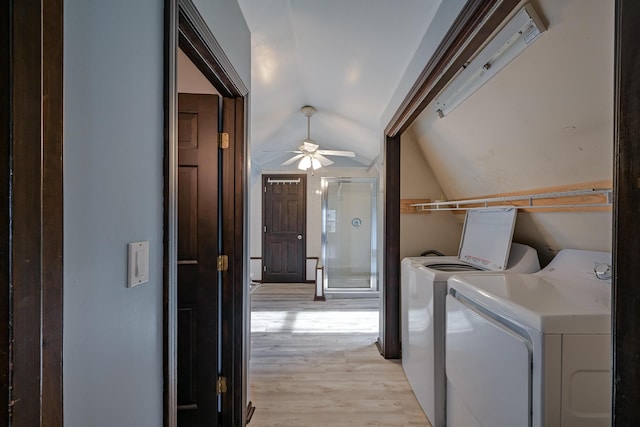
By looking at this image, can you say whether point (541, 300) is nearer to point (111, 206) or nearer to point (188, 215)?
point (111, 206)

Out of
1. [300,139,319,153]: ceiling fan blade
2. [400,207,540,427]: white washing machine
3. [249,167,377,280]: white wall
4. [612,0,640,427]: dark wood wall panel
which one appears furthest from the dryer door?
[249,167,377,280]: white wall

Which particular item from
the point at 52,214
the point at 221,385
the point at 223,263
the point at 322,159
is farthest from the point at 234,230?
the point at 322,159

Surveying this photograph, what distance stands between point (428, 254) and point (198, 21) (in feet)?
8.14

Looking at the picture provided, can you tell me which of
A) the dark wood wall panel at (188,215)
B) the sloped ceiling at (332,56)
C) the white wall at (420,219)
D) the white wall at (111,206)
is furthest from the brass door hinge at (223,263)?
the white wall at (420,219)

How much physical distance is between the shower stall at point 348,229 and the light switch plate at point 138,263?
4.19 meters

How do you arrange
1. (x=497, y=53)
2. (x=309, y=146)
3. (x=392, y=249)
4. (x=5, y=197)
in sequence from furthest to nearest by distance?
(x=309, y=146) < (x=392, y=249) < (x=497, y=53) < (x=5, y=197)

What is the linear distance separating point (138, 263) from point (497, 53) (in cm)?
161

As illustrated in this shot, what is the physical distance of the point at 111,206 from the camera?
0.68 metres

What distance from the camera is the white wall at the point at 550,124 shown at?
1070 millimetres

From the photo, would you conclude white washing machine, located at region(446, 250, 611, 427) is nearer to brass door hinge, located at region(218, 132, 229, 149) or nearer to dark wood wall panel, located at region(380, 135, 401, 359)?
dark wood wall panel, located at region(380, 135, 401, 359)

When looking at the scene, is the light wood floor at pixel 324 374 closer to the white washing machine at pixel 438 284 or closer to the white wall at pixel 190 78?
the white washing machine at pixel 438 284

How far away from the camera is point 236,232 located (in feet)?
5.48

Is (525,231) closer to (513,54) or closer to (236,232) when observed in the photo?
(513,54)

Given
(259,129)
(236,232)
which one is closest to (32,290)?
(236,232)
